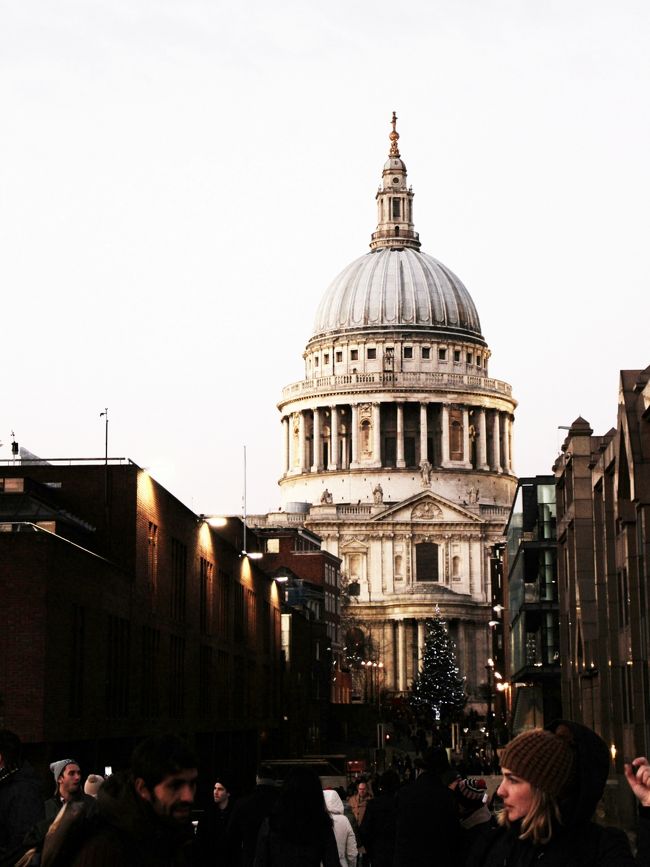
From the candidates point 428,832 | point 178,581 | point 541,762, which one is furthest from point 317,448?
point 541,762

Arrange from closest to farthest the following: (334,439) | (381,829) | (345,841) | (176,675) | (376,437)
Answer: (345,841), (381,829), (176,675), (376,437), (334,439)

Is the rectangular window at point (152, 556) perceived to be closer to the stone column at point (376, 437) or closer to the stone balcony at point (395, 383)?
the stone column at point (376, 437)

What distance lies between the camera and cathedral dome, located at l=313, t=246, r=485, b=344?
193000 mm

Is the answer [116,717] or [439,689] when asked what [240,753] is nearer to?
[116,717]

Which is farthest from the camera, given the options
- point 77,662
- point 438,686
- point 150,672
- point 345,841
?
point 438,686

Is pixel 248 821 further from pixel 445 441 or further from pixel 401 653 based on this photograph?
pixel 445 441

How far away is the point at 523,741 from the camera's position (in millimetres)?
7598

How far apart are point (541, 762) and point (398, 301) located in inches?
7365

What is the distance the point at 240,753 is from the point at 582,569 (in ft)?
47.9

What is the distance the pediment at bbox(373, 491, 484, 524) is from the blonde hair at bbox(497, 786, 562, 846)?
16959cm

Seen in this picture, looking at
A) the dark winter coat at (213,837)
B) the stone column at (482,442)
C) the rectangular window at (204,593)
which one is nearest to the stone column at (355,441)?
the stone column at (482,442)

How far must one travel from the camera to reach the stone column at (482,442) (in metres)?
189

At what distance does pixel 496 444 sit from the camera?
628 feet

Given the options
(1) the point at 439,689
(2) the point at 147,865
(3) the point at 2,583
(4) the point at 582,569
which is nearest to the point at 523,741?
(2) the point at 147,865
